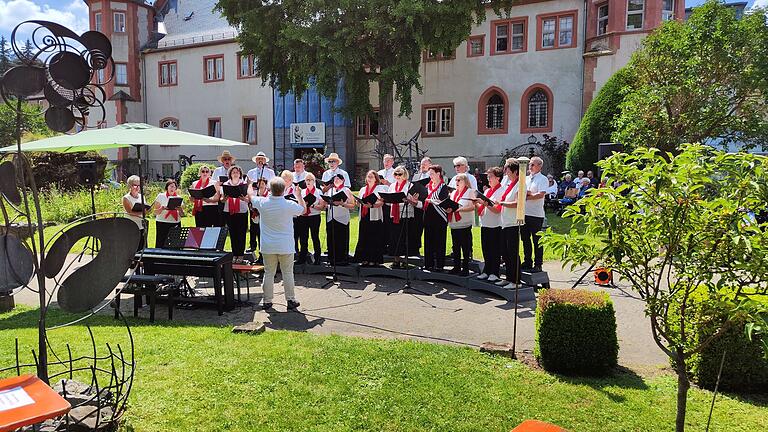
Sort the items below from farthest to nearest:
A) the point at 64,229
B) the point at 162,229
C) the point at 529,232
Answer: the point at 162,229, the point at 529,232, the point at 64,229

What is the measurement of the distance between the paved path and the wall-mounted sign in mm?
25093

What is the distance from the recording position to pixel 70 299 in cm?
393

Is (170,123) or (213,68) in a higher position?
(213,68)

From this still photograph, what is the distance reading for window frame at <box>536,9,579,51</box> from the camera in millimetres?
28234

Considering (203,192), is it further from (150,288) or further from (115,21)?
(115,21)

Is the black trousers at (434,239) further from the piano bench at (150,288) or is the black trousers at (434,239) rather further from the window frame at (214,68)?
the window frame at (214,68)

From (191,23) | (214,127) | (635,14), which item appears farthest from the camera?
(191,23)

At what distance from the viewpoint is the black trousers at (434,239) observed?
410 inches

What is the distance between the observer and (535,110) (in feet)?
96.5

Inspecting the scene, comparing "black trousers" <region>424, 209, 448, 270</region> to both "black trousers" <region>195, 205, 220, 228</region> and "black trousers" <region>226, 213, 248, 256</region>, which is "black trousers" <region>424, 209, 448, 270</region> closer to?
"black trousers" <region>226, 213, 248, 256</region>

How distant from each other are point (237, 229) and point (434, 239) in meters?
4.07

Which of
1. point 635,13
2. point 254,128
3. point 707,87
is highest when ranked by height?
point 635,13

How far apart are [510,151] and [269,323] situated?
2380 cm

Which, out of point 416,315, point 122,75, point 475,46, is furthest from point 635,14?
point 122,75
